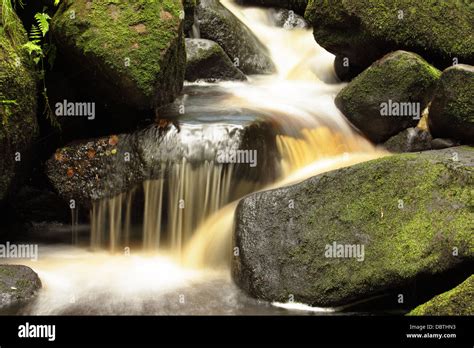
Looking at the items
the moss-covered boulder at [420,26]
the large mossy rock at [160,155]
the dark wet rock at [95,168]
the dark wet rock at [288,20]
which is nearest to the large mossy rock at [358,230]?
the large mossy rock at [160,155]

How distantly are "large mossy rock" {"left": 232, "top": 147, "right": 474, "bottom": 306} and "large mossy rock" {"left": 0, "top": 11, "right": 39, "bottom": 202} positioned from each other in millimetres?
2656

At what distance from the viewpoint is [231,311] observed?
5219 millimetres

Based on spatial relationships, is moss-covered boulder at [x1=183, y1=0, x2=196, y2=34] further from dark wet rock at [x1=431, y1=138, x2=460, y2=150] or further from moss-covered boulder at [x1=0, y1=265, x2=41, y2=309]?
moss-covered boulder at [x1=0, y1=265, x2=41, y2=309]

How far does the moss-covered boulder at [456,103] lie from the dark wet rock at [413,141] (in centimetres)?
30

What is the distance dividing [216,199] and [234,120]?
3.65 ft

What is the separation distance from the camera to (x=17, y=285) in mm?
5426

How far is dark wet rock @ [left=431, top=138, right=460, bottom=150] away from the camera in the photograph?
25.9ft

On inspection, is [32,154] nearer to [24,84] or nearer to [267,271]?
[24,84]

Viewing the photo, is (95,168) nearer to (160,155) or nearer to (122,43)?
(160,155)

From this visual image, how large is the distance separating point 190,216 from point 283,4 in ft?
27.9

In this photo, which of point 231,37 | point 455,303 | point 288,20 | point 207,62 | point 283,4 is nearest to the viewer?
point 455,303

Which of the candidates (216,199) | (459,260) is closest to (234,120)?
(216,199)

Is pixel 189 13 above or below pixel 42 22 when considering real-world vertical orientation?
above

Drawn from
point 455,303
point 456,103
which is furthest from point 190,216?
point 456,103
